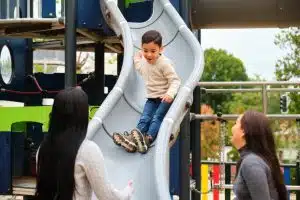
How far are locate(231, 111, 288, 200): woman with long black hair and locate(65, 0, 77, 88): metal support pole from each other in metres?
3.91

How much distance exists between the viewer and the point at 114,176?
5953mm

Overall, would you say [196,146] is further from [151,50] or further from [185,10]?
[151,50]

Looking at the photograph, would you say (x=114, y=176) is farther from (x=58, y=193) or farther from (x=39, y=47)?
(x=39, y=47)

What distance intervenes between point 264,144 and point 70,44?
166 inches

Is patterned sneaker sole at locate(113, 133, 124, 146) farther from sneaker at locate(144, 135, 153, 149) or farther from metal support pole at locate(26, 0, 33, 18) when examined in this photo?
metal support pole at locate(26, 0, 33, 18)

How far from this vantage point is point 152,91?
6.56 meters

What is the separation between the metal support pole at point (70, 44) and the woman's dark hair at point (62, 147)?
4291 mm

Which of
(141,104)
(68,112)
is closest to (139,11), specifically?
(141,104)

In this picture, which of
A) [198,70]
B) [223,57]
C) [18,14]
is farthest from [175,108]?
[223,57]

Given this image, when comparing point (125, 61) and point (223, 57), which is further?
point (223, 57)

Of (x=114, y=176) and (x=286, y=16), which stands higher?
(x=286, y=16)

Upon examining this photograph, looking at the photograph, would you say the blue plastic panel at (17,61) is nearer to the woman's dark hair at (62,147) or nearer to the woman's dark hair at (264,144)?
the woman's dark hair at (264,144)

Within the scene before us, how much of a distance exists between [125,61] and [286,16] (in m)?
2.10

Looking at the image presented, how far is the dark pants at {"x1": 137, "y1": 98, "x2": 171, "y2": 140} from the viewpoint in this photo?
628cm
